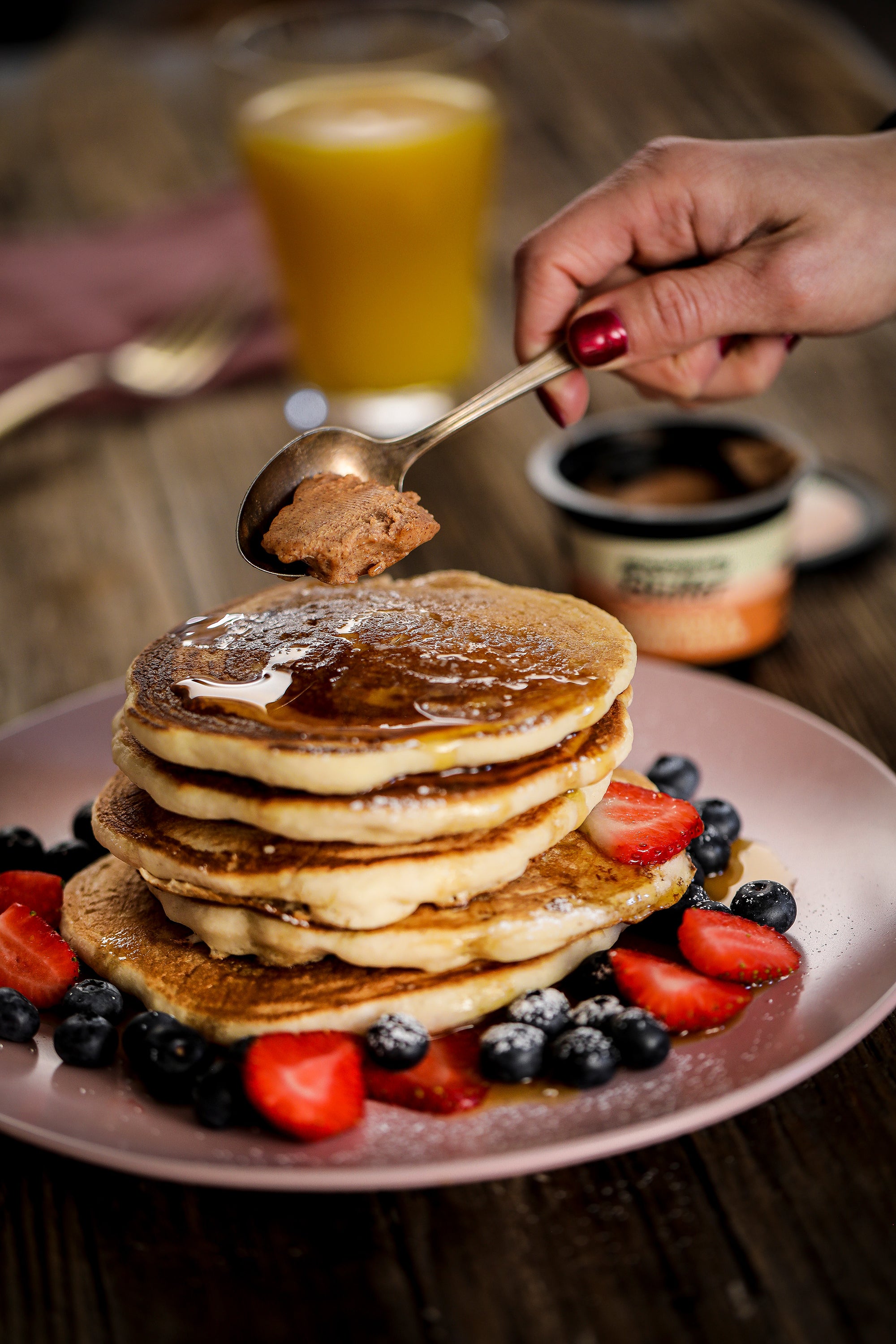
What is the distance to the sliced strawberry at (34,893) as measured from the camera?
1509 mm

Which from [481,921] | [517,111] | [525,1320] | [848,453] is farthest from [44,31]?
[525,1320]

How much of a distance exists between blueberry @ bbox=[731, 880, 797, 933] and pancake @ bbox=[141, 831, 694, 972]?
0.21 feet

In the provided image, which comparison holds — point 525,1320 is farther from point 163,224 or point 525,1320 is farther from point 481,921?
point 163,224

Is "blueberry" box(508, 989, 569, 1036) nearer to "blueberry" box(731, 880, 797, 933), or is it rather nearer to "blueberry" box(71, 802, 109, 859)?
"blueberry" box(731, 880, 797, 933)

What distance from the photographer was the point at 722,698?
183cm

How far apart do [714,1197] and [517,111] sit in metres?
3.70

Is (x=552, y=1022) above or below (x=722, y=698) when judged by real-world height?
above

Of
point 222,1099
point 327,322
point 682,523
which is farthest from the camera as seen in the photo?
point 327,322

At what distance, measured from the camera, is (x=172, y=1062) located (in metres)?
1.20

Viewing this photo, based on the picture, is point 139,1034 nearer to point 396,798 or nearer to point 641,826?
point 396,798

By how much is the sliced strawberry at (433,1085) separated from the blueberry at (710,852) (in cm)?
39

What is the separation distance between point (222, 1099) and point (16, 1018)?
0.85 ft

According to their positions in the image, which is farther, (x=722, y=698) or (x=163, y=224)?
(x=163, y=224)

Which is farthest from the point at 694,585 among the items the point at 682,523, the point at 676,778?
the point at 676,778
